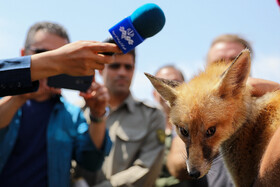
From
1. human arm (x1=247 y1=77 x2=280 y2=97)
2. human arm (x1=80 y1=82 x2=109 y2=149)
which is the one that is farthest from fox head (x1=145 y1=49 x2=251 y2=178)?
human arm (x1=80 y1=82 x2=109 y2=149)

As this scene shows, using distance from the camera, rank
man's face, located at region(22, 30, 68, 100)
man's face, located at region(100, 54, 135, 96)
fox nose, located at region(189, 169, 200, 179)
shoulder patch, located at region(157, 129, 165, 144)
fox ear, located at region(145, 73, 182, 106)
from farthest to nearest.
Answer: man's face, located at region(100, 54, 135, 96) → shoulder patch, located at region(157, 129, 165, 144) → man's face, located at region(22, 30, 68, 100) → fox ear, located at region(145, 73, 182, 106) → fox nose, located at region(189, 169, 200, 179)

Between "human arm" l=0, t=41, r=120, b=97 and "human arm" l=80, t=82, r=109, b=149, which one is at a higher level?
"human arm" l=0, t=41, r=120, b=97

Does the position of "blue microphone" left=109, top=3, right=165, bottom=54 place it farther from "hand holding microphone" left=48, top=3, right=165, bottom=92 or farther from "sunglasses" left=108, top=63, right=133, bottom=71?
"sunglasses" left=108, top=63, right=133, bottom=71

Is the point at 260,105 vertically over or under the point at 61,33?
under

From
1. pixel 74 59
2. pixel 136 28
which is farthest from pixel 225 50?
pixel 74 59

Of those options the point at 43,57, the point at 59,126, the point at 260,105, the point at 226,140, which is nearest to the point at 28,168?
the point at 59,126

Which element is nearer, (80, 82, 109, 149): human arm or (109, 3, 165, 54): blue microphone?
(109, 3, 165, 54): blue microphone

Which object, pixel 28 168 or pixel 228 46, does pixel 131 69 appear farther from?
pixel 28 168

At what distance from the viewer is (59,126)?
374 cm

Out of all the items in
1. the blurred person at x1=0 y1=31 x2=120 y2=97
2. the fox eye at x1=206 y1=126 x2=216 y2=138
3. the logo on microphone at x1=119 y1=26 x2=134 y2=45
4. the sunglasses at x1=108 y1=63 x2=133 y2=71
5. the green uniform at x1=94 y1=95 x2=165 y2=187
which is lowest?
the green uniform at x1=94 y1=95 x2=165 y2=187

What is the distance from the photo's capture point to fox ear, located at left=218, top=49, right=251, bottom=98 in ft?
7.41

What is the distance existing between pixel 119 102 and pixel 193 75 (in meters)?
2.74

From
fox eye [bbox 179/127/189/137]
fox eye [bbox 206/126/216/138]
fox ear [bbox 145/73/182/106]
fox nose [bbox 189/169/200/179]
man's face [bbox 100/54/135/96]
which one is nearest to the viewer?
fox nose [bbox 189/169/200/179]

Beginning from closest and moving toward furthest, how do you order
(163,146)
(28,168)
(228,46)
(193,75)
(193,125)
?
(193,125), (193,75), (28,168), (228,46), (163,146)
